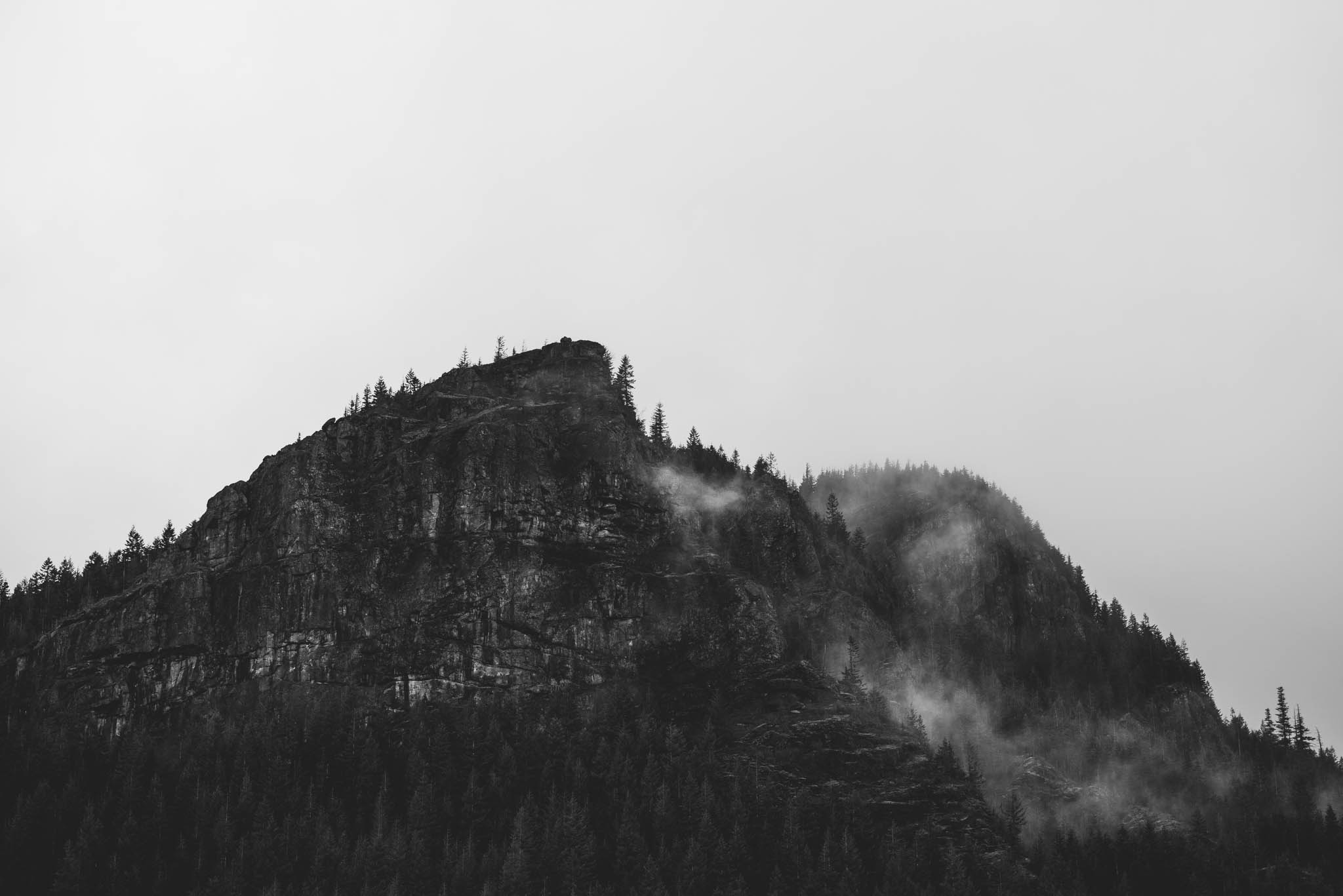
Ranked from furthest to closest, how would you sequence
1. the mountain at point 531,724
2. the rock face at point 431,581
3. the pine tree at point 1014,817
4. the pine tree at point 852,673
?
the rock face at point 431,581 < the pine tree at point 852,673 < the pine tree at point 1014,817 < the mountain at point 531,724

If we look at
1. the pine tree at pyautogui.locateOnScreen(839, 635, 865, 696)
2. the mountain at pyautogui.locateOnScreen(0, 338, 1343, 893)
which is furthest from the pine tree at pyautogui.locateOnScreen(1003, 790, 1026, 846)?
the pine tree at pyautogui.locateOnScreen(839, 635, 865, 696)

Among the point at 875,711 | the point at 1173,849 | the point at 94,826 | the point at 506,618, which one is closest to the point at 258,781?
the point at 94,826

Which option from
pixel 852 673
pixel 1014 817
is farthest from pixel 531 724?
pixel 1014 817

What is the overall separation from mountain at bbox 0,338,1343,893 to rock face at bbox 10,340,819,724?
0.41 metres

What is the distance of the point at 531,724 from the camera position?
160 m

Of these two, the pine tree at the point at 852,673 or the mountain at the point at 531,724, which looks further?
the pine tree at the point at 852,673

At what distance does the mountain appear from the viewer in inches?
5261

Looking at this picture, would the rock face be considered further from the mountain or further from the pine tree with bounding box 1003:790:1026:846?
the pine tree with bounding box 1003:790:1026:846

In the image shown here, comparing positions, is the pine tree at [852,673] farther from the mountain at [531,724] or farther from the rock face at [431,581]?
the rock face at [431,581]

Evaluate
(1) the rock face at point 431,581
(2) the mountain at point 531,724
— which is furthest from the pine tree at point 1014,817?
(1) the rock face at point 431,581

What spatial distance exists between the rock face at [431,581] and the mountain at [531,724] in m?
0.41

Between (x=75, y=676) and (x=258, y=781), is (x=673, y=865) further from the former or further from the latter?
(x=75, y=676)

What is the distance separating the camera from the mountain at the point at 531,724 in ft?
438

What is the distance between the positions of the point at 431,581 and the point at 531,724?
27.0 m
